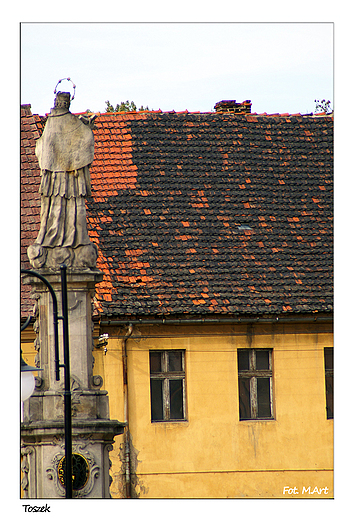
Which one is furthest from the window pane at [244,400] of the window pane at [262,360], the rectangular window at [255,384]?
the window pane at [262,360]

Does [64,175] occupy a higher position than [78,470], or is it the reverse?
[64,175]

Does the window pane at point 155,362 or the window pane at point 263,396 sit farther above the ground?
the window pane at point 155,362

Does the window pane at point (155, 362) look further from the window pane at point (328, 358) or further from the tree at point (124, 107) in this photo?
the tree at point (124, 107)

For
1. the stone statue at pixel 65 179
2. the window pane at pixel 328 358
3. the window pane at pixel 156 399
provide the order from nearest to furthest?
the stone statue at pixel 65 179
the window pane at pixel 156 399
the window pane at pixel 328 358

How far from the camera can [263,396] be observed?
18.9 metres

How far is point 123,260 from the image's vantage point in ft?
62.7

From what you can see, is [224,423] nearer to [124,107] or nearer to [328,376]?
[328,376]

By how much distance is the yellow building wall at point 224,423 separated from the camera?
1802cm

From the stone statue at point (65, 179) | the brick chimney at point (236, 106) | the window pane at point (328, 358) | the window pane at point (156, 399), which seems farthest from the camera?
the brick chimney at point (236, 106)

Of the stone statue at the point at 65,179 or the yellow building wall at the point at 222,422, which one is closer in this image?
the stone statue at the point at 65,179

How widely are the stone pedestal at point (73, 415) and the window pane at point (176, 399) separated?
22.6ft

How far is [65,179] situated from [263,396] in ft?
27.7

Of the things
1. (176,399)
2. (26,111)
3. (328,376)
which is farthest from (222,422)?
(26,111)

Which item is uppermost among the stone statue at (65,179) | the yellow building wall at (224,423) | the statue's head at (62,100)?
the statue's head at (62,100)
